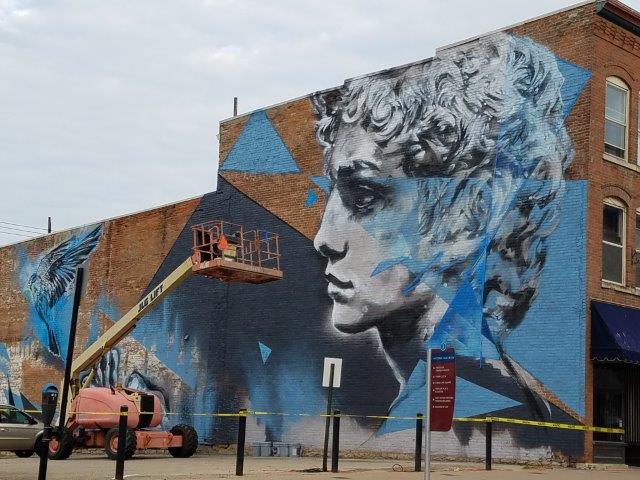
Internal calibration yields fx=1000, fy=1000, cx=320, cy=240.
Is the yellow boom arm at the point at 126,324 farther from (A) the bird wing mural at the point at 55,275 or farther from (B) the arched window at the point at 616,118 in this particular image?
(A) the bird wing mural at the point at 55,275

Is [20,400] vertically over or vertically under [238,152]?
under

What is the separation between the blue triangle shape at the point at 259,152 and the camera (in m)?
31.3

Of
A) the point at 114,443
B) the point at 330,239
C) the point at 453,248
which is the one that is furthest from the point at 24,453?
the point at 453,248

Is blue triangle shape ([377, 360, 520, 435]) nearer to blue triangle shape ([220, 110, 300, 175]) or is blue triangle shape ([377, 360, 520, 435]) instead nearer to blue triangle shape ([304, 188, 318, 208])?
blue triangle shape ([304, 188, 318, 208])

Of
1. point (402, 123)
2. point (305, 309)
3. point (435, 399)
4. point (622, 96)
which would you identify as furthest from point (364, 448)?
point (435, 399)

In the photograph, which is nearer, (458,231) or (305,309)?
(458,231)

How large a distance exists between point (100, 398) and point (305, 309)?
666cm

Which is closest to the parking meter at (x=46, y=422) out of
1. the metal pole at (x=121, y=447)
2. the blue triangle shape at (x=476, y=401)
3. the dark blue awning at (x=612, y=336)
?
the metal pole at (x=121, y=447)

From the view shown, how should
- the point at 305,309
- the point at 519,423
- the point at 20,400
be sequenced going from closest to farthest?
the point at 519,423 < the point at 305,309 < the point at 20,400

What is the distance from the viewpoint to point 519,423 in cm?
2350

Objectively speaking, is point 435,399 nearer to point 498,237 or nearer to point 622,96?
point 498,237

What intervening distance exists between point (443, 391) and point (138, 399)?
15.2m

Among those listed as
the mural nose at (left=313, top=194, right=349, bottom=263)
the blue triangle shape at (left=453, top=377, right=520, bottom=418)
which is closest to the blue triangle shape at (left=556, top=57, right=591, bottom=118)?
the blue triangle shape at (left=453, top=377, right=520, bottom=418)

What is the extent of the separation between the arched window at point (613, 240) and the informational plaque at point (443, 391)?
12.2m
